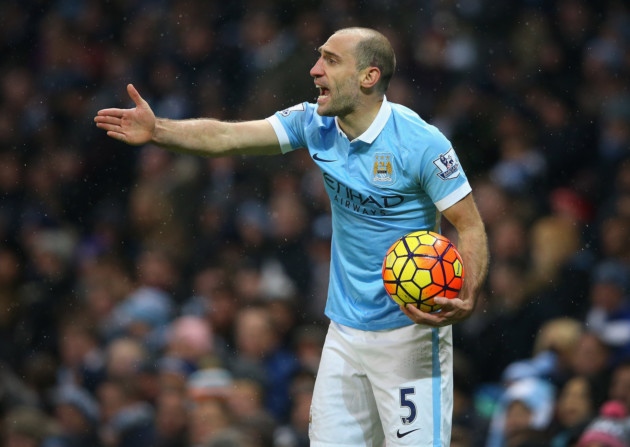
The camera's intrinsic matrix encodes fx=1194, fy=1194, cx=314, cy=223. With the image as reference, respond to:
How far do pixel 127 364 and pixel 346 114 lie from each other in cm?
452

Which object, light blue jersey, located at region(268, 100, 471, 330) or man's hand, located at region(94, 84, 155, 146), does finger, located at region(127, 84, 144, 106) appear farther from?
light blue jersey, located at region(268, 100, 471, 330)

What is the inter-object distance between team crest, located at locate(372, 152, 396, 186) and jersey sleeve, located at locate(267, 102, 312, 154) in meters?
0.52

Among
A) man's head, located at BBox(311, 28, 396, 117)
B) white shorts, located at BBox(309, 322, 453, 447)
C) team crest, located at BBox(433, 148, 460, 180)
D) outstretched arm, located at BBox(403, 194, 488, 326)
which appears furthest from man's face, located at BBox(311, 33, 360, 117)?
white shorts, located at BBox(309, 322, 453, 447)

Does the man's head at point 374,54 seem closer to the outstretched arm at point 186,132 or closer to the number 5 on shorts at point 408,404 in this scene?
the outstretched arm at point 186,132

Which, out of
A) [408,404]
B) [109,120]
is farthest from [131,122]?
[408,404]

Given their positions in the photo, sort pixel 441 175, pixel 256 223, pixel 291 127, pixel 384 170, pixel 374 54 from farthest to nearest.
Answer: pixel 256 223
pixel 291 127
pixel 374 54
pixel 384 170
pixel 441 175

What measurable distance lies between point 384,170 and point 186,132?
1.00 metres

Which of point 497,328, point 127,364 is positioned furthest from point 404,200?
point 127,364

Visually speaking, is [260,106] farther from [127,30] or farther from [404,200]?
[404,200]

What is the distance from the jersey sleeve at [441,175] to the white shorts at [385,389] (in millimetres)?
666

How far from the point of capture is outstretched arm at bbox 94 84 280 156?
573 cm

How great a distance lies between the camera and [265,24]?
13.5 meters

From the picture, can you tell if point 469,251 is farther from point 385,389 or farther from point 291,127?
point 291,127

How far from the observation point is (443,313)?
5387 mm
